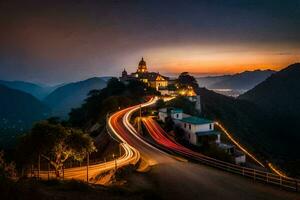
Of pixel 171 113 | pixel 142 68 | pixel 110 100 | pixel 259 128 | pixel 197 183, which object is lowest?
pixel 259 128

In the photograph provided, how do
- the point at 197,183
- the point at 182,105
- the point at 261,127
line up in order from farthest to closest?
the point at 261,127 → the point at 182,105 → the point at 197,183

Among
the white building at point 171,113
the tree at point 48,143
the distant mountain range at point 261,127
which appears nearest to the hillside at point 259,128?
Answer: the distant mountain range at point 261,127

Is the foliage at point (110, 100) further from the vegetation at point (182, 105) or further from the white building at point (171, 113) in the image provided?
the white building at point (171, 113)

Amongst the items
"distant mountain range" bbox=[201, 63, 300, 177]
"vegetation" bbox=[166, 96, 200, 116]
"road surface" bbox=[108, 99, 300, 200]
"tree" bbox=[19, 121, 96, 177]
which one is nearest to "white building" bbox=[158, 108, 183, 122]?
"vegetation" bbox=[166, 96, 200, 116]

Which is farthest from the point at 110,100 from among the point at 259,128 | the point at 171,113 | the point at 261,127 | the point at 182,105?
the point at 261,127

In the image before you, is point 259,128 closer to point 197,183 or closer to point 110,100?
point 110,100

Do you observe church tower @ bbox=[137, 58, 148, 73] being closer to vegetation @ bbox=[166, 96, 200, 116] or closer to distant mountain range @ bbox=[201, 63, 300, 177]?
distant mountain range @ bbox=[201, 63, 300, 177]

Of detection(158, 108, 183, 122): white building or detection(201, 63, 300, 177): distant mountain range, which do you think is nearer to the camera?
detection(158, 108, 183, 122): white building

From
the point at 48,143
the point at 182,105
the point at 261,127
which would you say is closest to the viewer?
the point at 48,143

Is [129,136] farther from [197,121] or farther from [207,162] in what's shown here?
[207,162]

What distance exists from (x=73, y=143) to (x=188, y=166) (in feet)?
46.9

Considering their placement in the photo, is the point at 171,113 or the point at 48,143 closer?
the point at 48,143

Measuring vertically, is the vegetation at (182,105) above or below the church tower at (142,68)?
below

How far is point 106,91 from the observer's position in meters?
126
